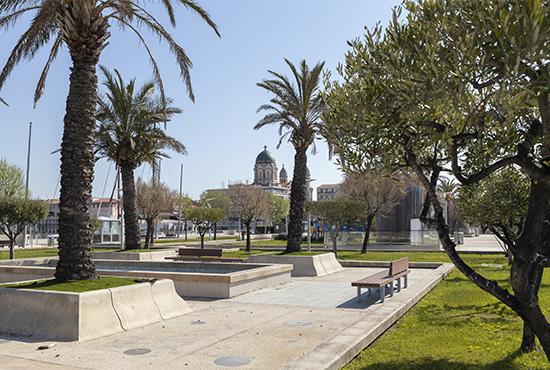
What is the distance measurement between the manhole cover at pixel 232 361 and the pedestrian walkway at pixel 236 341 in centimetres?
1

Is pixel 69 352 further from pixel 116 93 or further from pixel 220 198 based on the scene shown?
pixel 220 198

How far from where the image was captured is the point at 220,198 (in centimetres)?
6431

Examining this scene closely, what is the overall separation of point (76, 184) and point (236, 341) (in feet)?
15.0

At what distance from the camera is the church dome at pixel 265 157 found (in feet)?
563

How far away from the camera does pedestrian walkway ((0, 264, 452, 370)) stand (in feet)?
19.4

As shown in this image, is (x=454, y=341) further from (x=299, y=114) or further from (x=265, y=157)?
(x=265, y=157)

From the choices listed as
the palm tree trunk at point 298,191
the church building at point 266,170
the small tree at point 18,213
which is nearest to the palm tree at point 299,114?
the palm tree trunk at point 298,191

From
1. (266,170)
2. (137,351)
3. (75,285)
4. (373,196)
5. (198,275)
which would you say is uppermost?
(266,170)

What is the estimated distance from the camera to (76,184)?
9.02m

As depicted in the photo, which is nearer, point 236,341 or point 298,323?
point 236,341

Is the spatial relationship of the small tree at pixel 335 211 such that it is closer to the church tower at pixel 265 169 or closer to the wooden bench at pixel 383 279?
the wooden bench at pixel 383 279

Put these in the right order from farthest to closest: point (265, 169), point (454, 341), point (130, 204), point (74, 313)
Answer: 1. point (265, 169)
2. point (130, 204)
3. point (74, 313)
4. point (454, 341)

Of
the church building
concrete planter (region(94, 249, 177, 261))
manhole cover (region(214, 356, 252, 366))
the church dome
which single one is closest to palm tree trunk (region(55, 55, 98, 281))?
manhole cover (region(214, 356, 252, 366))

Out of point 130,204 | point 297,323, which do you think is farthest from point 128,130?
point 297,323
